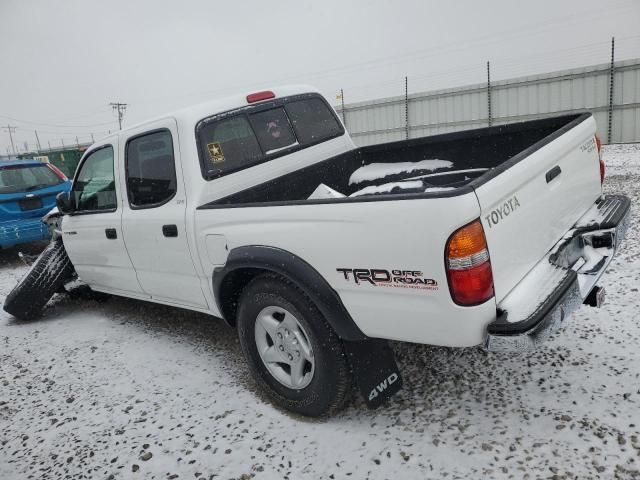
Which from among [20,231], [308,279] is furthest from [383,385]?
[20,231]

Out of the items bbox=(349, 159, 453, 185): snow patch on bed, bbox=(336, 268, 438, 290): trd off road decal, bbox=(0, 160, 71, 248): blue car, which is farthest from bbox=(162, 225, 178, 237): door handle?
bbox=(0, 160, 71, 248): blue car

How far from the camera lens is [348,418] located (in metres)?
2.61

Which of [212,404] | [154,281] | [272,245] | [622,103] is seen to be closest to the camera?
[272,245]

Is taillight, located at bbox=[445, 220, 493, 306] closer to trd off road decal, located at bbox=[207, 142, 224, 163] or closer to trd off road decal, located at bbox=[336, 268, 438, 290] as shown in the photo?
trd off road decal, located at bbox=[336, 268, 438, 290]

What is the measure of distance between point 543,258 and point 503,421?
89 centimetres

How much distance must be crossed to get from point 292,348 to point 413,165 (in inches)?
76.6

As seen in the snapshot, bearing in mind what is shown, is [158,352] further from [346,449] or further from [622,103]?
[622,103]

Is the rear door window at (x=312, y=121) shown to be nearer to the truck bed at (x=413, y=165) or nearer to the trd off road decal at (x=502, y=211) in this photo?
the truck bed at (x=413, y=165)

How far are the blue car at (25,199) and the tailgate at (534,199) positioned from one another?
729 centimetres

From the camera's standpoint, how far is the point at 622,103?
13.6 metres

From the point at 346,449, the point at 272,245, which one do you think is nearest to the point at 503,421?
the point at 346,449

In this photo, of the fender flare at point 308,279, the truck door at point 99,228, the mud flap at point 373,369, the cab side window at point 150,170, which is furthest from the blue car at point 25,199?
the mud flap at point 373,369

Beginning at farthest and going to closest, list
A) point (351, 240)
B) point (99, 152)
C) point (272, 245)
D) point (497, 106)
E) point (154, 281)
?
point (497, 106)
point (99, 152)
point (154, 281)
point (272, 245)
point (351, 240)

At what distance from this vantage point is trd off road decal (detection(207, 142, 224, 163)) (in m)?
3.21
